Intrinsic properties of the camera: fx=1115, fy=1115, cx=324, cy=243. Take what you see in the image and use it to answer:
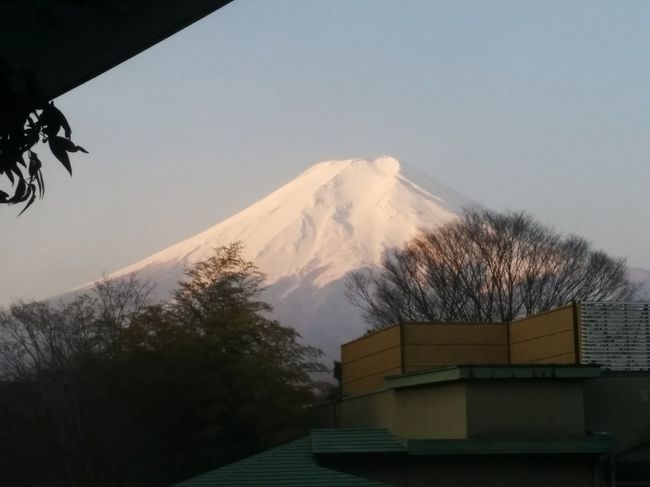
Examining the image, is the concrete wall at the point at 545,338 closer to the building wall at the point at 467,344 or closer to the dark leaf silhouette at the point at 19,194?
the building wall at the point at 467,344

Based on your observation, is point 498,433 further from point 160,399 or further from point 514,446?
point 160,399

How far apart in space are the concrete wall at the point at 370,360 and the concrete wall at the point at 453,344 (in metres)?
0.41

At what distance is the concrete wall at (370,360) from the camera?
2764cm

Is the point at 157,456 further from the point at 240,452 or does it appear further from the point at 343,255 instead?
the point at 343,255

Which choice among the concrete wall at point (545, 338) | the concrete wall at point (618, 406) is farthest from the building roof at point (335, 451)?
the concrete wall at point (545, 338)

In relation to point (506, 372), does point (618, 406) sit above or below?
below

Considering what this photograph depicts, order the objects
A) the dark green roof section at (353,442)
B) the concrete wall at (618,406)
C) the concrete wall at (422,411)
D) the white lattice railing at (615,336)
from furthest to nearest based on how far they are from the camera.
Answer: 1. the white lattice railing at (615,336)
2. the concrete wall at (618,406)
3. the dark green roof section at (353,442)
4. the concrete wall at (422,411)

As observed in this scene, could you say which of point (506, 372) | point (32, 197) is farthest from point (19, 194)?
point (506, 372)

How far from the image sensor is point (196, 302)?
36062mm

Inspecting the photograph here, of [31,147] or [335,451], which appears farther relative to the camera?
[335,451]

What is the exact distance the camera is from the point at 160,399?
107 ft

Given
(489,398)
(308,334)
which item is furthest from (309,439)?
(308,334)

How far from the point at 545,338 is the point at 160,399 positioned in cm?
1205

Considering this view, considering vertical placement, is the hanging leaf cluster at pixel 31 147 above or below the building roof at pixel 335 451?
above
